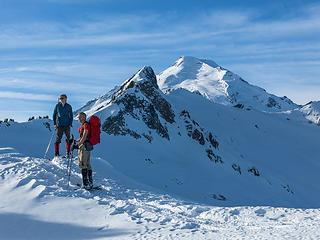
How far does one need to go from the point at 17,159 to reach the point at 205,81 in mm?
168826

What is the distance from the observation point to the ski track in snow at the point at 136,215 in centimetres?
593

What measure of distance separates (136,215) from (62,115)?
7626mm

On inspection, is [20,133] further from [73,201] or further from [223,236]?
[223,236]

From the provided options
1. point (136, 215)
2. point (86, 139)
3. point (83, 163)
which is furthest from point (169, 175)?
point (136, 215)

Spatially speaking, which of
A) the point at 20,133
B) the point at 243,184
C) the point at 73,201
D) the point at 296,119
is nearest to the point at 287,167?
the point at 243,184

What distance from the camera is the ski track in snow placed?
5.93 m

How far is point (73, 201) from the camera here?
27.5ft

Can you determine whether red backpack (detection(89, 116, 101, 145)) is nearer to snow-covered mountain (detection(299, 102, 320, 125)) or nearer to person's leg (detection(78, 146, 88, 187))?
person's leg (detection(78, 146, 88, 187))

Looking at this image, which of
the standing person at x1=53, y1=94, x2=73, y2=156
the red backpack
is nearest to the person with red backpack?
the red backpack

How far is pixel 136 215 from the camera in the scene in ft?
23.7

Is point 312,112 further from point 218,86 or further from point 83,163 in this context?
point 218,86

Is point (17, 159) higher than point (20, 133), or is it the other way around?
point (20, 133)

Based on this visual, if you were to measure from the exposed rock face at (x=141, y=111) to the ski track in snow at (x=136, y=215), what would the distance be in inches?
756

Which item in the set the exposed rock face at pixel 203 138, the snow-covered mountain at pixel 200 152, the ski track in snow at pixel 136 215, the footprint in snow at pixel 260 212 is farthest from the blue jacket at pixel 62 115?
the exposed rock face at pixel 203 138
